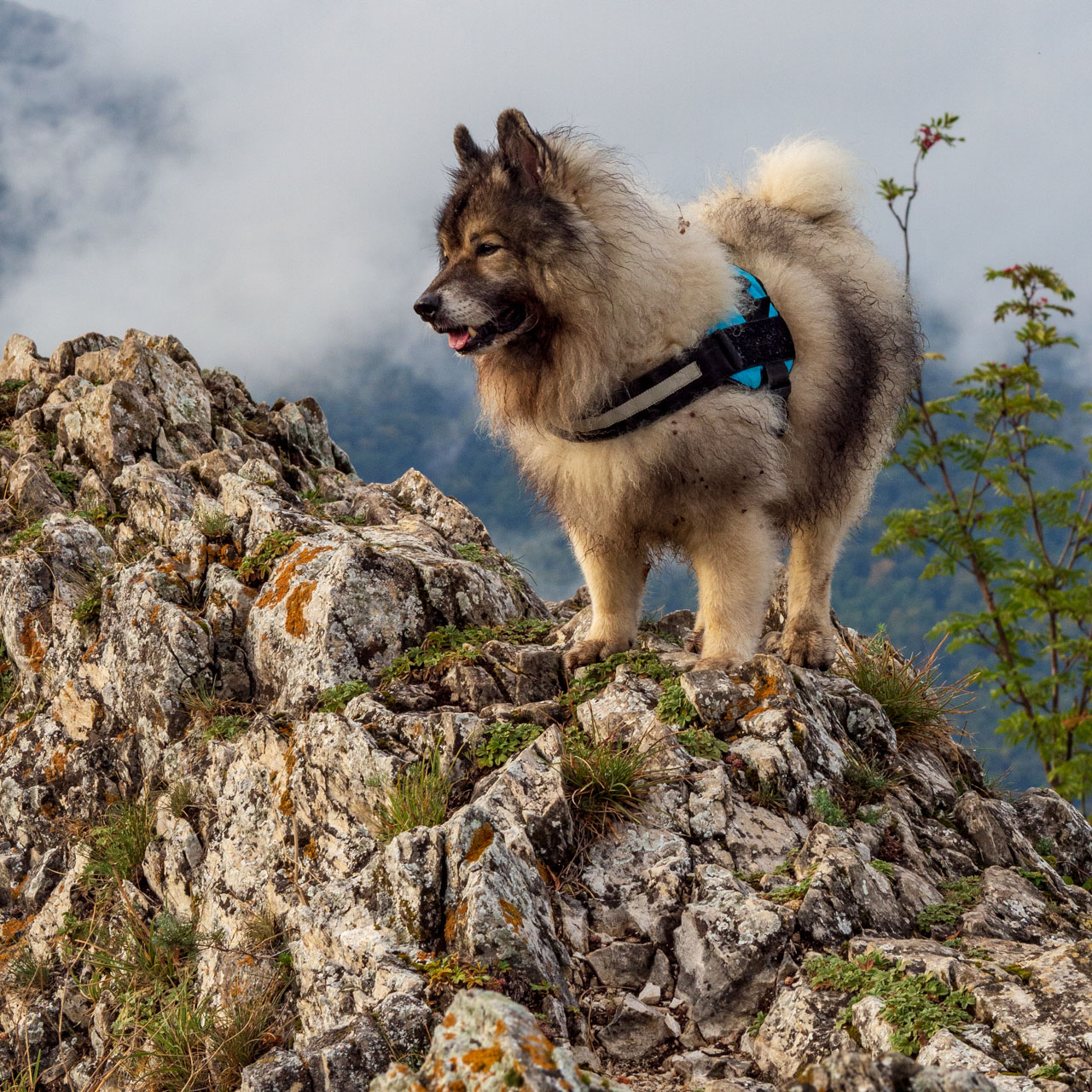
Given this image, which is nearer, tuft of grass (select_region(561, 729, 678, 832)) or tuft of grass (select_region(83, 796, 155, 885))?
tuft of grass (select_region(561, 729, 678, 832))

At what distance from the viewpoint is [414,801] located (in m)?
4.34

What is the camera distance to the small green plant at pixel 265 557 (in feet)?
21.7

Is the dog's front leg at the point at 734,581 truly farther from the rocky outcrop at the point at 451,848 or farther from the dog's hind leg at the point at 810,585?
the dog's hind leg at the point at 810,585

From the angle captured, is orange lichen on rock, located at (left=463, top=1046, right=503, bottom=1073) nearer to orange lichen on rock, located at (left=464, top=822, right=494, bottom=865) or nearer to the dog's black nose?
orange lichen on rock, located at (left=464, top=822, right=494, bottom=865)

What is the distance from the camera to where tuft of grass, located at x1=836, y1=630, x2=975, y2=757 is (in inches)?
228

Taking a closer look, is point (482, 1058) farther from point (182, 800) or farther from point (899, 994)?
point (182, 800)

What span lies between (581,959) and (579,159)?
3884 mm

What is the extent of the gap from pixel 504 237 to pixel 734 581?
7.33 ft

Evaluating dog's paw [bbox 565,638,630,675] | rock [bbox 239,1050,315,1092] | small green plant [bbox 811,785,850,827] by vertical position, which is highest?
dog's paw [bbox 565,638,630,675]

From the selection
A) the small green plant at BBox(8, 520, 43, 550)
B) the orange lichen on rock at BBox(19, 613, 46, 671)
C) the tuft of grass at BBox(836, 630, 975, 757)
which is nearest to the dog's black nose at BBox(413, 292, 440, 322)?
the tuft of grass at BBox(836, 630, 975, 757)

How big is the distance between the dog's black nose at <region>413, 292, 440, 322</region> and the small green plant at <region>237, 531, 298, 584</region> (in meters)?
2.68

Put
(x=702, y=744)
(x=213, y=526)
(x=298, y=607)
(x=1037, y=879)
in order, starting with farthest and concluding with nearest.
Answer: (x=213, y=526), (x=298, y=607), (x=702, y=744), (x=1037, y=879)

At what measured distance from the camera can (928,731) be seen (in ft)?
19.0

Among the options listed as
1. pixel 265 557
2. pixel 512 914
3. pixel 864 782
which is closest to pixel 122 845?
pixel 265 557
